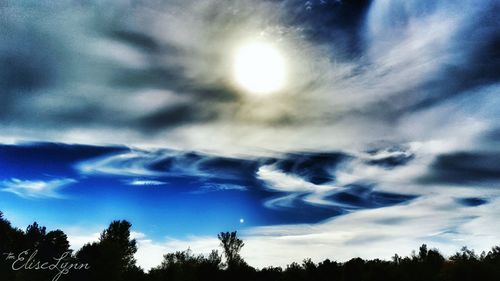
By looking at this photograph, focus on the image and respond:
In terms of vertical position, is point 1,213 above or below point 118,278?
above

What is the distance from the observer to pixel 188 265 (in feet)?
303

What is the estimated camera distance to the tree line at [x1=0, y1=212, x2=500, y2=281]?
65250mm

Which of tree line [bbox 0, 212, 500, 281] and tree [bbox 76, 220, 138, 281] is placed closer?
tree line [bbox 0, 212, 500, 281]

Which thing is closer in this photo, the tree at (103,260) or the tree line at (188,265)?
the tree line at (188,265)

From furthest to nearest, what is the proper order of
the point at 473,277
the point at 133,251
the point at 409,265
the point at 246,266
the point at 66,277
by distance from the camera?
the point at 133,251
the point at 246,266
the point at 66,277
the point at 409,265
the point at 473,277

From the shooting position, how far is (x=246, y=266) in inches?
3556

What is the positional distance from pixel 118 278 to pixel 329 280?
43.8 meters

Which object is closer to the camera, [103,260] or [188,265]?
[103,260]

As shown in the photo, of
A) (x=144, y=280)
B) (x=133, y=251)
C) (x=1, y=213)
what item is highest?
(x=1, y=213)

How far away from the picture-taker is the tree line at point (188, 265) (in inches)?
2569

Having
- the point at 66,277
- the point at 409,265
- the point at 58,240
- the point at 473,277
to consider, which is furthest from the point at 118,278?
the point at 473,277

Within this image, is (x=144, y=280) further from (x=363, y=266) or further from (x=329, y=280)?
(x=363, y=266)

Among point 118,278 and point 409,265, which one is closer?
point 409,265

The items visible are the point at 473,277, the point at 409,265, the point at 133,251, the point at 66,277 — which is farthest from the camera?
the point at 133,251
